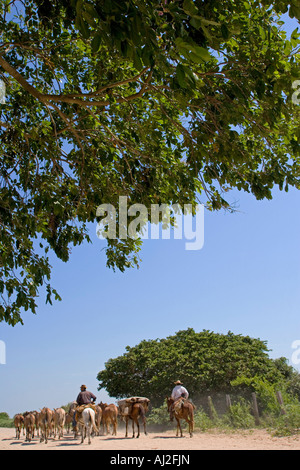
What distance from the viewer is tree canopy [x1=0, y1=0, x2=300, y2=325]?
6.50 metres

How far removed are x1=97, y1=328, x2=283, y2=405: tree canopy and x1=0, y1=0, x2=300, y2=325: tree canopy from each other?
49.2 ft

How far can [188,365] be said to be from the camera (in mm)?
23172

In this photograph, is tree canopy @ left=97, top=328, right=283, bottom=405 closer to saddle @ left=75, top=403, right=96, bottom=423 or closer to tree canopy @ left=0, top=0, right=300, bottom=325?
saddle @ left=75, top=403, right=96, bottom=423

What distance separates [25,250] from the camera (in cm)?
893

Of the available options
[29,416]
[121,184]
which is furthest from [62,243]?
[29,416]

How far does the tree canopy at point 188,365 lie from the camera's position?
2231 cm

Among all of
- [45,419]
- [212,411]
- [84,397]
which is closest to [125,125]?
[84,397]

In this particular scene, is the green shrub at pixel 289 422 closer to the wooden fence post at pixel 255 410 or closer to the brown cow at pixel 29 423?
the wooden fence post at pixel 255 410

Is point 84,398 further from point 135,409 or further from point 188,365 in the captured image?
point 188,365

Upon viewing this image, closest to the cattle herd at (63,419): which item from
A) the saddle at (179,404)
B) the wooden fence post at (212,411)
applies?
the saddle at (179,404)

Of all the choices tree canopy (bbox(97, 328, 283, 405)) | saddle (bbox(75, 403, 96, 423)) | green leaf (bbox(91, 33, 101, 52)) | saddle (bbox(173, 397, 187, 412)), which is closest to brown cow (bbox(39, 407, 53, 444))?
saddle (bbox(75, 403, 96, 423))

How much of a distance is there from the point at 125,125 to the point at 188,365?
16783 mm
